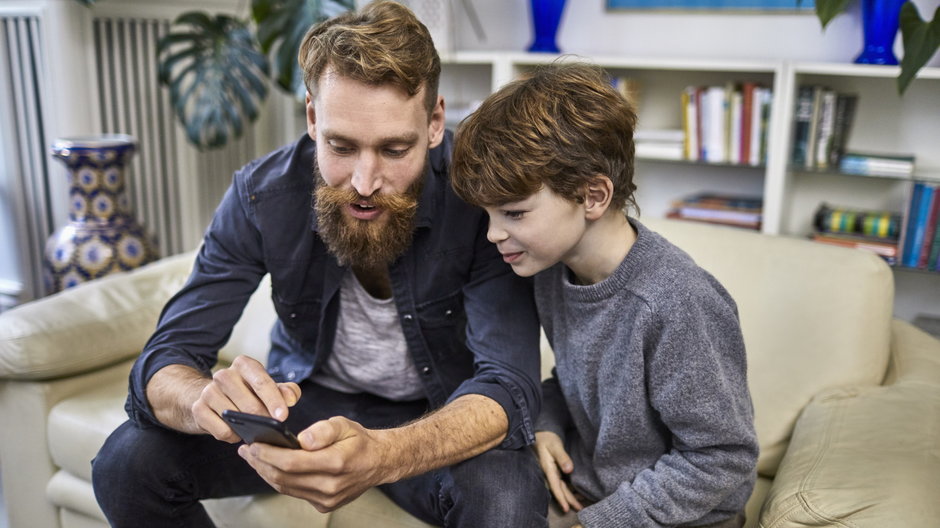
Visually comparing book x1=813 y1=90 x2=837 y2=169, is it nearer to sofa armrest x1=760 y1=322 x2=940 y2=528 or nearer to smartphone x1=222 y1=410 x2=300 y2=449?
sofa armrest x1=760 y1=322 x2=940 y2=528

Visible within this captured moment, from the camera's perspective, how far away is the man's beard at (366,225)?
4.35ft

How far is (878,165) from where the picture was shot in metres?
2.62

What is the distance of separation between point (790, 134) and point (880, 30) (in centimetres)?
38

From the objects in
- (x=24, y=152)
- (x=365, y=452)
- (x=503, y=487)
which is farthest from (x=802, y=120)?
(x=24, y=152)

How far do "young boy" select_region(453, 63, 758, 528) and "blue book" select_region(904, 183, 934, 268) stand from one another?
161cm

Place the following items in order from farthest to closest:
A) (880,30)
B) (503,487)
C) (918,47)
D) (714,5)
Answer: (714,5), (880,30), (918,47), (503,487)

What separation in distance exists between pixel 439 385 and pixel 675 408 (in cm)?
47

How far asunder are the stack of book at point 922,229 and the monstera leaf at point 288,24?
184 cm

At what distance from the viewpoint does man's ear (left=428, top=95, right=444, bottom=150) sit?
137 centimetres

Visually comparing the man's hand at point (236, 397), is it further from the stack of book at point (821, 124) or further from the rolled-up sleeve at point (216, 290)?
the stack of book at point (821, 124)

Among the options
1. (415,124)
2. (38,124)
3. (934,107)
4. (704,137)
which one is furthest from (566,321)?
(38,124)

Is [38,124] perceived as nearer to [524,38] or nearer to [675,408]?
[524,38]

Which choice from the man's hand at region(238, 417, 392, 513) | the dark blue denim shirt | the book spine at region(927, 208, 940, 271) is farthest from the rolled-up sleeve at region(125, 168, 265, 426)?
the book spine at region(927, 208, 940, 271)

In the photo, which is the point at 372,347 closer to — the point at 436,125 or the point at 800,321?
the point at 436,125
